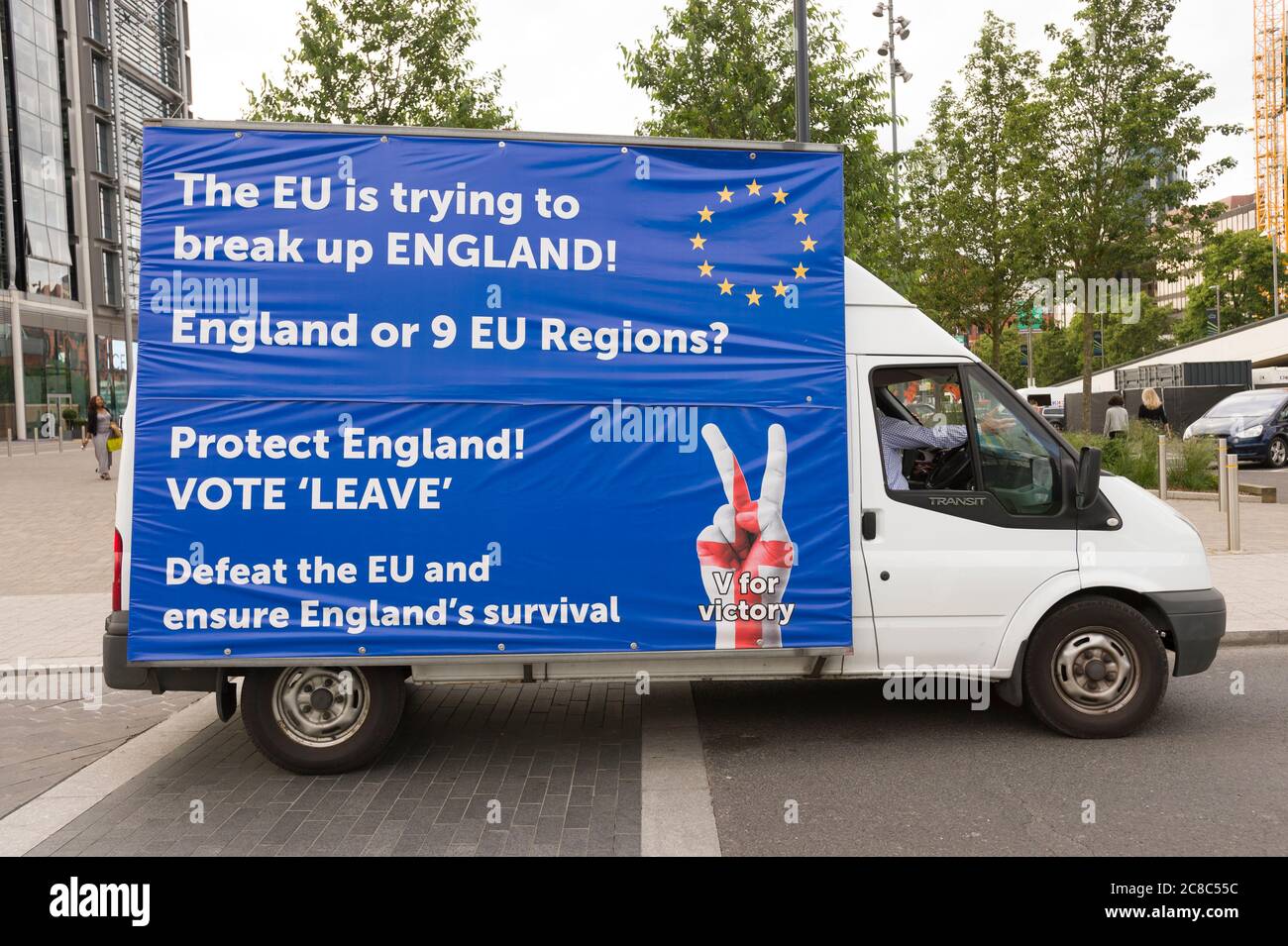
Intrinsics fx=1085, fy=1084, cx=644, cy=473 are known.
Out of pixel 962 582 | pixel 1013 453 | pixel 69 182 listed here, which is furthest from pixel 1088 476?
pixel 69 182

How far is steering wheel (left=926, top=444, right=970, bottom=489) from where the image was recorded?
543 cm

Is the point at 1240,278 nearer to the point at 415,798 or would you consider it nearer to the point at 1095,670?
the point at 1095,670

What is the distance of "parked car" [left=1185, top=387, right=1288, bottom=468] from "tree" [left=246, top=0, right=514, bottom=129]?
53.8 feet

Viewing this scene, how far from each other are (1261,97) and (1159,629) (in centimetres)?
13264

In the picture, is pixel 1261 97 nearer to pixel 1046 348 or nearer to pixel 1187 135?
pixel 1046 348

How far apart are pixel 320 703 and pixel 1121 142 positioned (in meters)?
19.5

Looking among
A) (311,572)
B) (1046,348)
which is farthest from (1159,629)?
(1046,348)

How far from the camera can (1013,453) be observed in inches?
214

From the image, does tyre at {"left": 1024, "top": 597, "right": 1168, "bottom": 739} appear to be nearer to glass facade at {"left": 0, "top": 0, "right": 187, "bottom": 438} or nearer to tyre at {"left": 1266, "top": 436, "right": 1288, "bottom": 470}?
tyre at {"left": 1266, "top": 436, "right": 1288, "bottom": 470}

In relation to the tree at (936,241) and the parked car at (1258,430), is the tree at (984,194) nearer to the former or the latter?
the tree at (936,241)

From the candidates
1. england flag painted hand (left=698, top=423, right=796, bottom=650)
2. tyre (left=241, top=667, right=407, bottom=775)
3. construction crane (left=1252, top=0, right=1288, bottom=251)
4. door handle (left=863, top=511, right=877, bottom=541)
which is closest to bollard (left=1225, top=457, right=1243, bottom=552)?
door handle (left=863, top=511, right=877, bottom=541)

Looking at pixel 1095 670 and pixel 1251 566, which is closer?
pixel 1095 670
